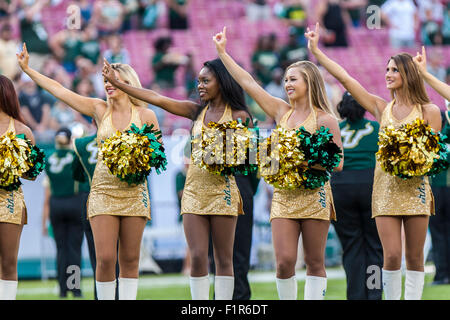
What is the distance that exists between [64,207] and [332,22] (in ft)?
22.4

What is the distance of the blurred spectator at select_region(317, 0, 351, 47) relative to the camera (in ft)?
42.8

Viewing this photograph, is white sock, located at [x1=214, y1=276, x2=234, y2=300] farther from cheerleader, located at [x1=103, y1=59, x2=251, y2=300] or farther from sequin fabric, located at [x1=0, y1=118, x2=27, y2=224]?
sequin fabric, located at [x1=0, y1=118, x2=27, y2=224]

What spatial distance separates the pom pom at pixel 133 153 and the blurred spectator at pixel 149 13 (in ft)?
27.8

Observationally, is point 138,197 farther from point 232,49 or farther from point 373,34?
point 373,34

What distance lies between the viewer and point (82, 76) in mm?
11320

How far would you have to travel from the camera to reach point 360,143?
20.7ft

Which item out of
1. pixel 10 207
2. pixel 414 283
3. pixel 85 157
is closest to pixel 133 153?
pixel 10 207

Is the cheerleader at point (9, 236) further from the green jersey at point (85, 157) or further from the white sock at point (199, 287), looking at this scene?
the white sock at point (199, 287)

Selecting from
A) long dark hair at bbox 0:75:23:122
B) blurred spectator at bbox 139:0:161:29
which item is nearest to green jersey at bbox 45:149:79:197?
long dark hair at bbox 0:75:23:122

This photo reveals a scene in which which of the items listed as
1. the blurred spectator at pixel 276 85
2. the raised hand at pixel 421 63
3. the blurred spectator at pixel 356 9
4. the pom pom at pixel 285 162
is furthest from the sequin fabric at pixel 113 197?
the blurred spectator at pixel 356 9

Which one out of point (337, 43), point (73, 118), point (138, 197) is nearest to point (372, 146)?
point (138, 197)

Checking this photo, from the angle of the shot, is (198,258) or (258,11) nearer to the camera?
(198,258)

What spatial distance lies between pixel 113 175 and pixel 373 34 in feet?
32.0

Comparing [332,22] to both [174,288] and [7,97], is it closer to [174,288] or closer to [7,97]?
[174,288]
